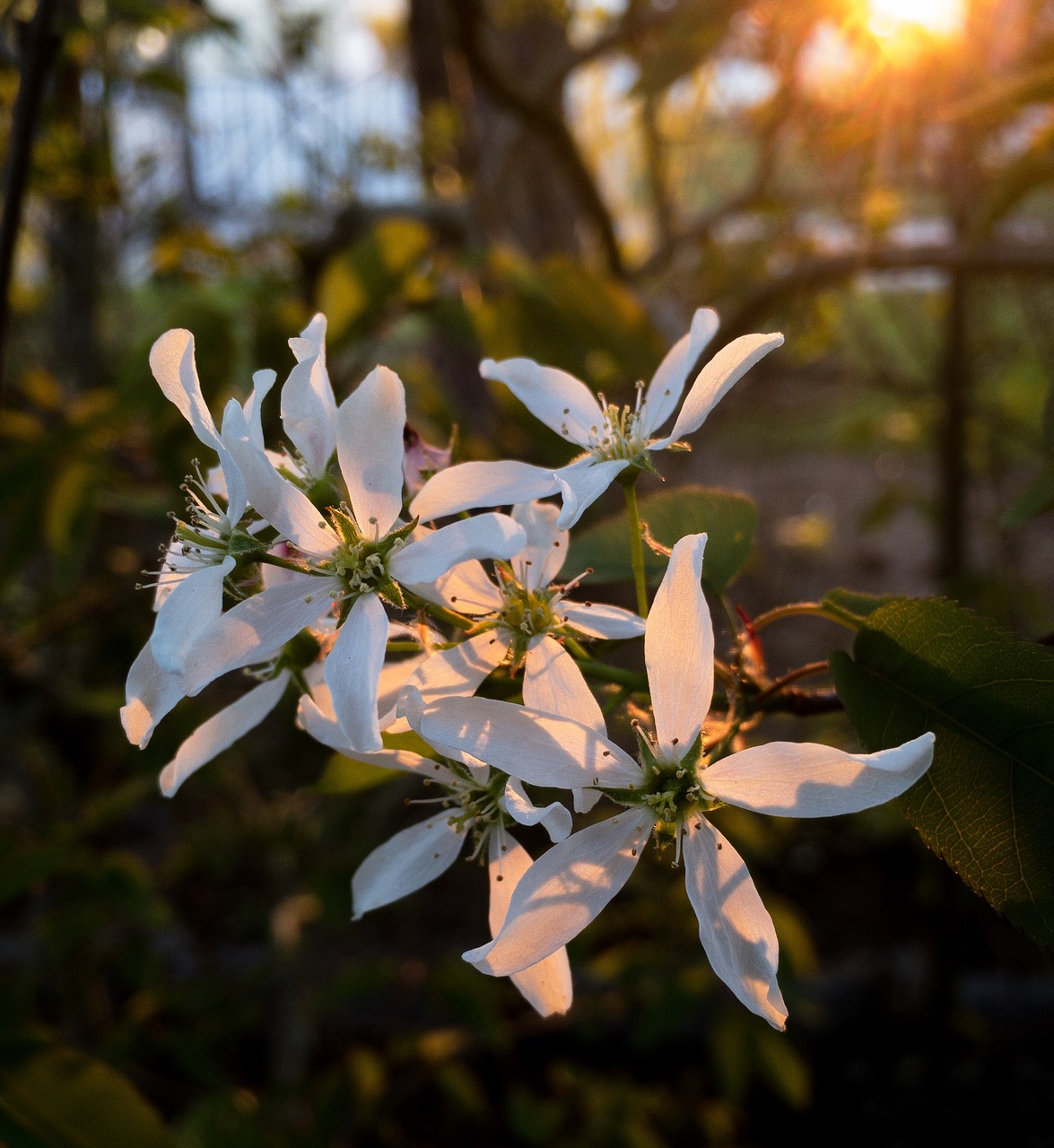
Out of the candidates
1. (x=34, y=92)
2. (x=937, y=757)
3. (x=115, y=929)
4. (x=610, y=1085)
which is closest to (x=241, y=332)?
(x=34, y=92)

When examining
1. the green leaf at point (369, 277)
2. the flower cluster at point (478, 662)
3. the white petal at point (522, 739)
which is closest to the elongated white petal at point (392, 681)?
the flower cluster at point (478, 662)

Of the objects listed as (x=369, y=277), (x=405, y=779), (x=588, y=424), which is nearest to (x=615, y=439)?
(x=588, y=424)

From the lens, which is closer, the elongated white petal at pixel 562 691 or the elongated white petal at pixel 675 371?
the elongated white petal at pixel 562 691

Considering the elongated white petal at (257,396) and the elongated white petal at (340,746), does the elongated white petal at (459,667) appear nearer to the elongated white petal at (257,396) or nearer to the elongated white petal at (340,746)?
the elongated white petal at (340,746)

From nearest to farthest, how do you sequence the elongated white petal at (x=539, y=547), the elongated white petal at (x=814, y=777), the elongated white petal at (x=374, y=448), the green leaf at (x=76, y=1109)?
1. the elongated white petal at (x=814, y=777)
2. the elongated white petal at (x=374, y=448)
3. the elongated white petal at (x=539, y=547)
4. the green leaf at (x=76, y=1109)

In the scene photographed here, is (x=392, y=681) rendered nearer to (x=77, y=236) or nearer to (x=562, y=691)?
(x=562, y=691)
